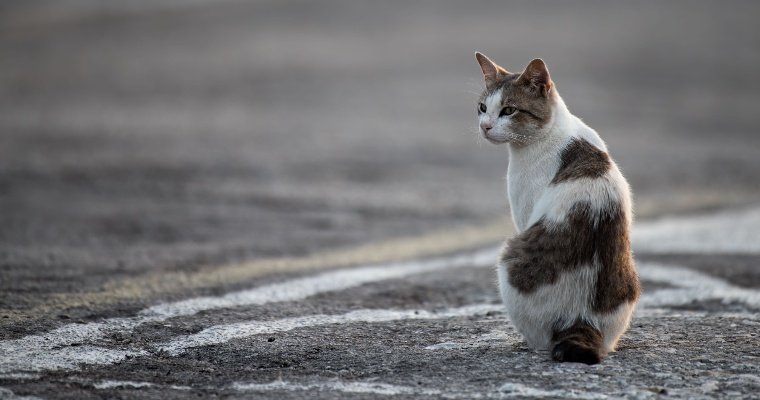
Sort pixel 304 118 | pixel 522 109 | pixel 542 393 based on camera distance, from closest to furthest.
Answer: pixel 542 393
pixel 522 109
pixel 304 118

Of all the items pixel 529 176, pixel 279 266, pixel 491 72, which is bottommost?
pixel 279 266

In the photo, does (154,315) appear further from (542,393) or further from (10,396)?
(542,393)

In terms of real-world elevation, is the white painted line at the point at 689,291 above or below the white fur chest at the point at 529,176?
below

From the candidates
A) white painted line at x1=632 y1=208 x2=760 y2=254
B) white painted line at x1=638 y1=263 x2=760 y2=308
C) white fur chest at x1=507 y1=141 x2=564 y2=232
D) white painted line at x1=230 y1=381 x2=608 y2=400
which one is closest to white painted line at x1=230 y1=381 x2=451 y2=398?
white painted line at x1=230 y1=381 x2=608 y2=400

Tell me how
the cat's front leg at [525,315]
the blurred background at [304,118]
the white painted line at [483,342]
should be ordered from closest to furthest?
1. the cat's front leg at [525,315]
2. the white painted line at [483,342]
3. the blurred background at [304,118]

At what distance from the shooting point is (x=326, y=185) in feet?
39.4

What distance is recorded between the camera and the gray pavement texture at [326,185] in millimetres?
4883

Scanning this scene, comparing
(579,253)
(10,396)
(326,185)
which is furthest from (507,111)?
(326,185)

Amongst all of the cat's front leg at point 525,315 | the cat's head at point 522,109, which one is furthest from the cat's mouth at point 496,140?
the cat's front leg at point 525,315

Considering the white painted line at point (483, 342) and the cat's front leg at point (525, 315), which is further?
the white painted line at point (483, 342)

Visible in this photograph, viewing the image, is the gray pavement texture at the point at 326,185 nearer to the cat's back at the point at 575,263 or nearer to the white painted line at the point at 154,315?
the white painted line at the point at 154,315

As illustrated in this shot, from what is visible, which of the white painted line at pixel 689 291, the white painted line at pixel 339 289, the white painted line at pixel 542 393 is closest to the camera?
the white painted line at pixel 542 393

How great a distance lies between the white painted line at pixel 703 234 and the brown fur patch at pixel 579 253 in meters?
4.08

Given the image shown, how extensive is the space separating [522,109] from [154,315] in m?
2.82
